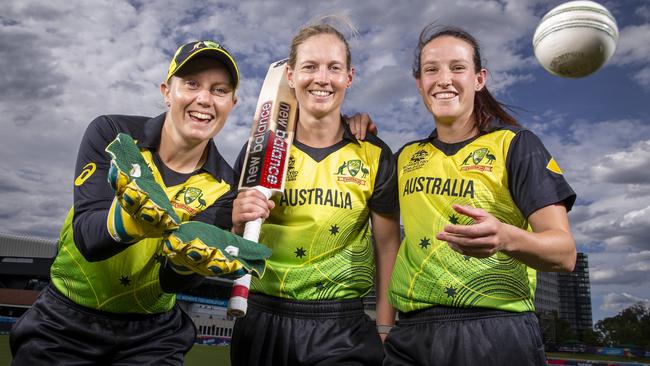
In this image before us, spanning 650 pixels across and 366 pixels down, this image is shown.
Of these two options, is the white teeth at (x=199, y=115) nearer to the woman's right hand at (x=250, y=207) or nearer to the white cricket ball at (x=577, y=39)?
the woman's right hand at (x=250, y=207)

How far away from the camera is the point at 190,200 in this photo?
304 centimetres

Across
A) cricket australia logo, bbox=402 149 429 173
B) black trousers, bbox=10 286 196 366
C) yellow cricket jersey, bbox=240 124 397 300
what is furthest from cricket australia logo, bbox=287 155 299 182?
black trousers, bbox=10 286 196 366

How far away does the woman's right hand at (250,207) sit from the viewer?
2.89 metres

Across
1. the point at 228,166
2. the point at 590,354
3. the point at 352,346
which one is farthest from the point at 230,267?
the point at 590,354

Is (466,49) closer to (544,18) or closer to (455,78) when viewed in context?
(455,78)

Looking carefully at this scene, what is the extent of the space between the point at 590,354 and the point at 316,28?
56.9 meters

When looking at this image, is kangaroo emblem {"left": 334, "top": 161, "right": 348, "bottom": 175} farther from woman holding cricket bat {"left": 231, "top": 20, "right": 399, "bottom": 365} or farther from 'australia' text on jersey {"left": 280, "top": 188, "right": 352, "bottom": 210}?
'australia' text on jersey {"left": 280, "top": 188, "right": 352, "bottom": 210}

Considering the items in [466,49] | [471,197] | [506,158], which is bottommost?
[471,197]

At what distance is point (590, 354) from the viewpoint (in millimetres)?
51500

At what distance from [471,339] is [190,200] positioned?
1.66m

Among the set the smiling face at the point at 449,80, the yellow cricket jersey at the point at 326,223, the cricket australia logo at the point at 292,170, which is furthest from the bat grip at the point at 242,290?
the smiling face at the point at 449,80

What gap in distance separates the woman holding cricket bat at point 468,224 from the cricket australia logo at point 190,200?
44.9 inches

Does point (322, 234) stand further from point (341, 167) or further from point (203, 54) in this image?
point (203, 54)

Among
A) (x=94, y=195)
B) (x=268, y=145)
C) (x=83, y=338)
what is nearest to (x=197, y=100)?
(x=268, y=145)
